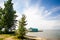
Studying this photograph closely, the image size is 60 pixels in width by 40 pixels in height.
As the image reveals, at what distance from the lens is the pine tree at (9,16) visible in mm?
37781

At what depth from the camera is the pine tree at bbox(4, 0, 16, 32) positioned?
37.8 m

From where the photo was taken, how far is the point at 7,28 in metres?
37.8

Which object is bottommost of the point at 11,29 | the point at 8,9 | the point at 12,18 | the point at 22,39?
the point at 22,39

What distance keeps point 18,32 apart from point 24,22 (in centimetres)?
249

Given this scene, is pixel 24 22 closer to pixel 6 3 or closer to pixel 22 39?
pixel 22 39

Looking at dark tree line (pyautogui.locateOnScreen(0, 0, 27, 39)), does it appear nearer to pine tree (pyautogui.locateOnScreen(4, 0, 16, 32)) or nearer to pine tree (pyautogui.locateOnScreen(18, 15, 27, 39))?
pine tree (pyautogui.locateOnScreen(4, 0, 16, 32))

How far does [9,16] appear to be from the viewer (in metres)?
38.2

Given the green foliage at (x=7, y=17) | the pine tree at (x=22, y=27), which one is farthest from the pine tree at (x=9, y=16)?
the pine tree at (x=22, y=27)

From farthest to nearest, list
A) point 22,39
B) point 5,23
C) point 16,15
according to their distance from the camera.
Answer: point 16,15, point 5,23, point 22,39

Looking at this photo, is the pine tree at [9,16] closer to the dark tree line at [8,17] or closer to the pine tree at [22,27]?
the dark tree line at [8,17]

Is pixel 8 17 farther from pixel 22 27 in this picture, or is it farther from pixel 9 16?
pixel 22 27

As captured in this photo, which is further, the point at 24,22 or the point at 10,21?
the point at 10,21

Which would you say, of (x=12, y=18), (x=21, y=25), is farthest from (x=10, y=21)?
(x=21, y=25)

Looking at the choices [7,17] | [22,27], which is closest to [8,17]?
[7,17]
